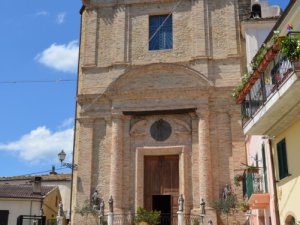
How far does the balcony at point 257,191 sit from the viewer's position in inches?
627

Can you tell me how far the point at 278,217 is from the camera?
14.8 meters

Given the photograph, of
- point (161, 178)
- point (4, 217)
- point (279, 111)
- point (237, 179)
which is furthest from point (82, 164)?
point (279, 111)

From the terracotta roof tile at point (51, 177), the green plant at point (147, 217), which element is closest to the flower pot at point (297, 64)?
the green plant at point (147, 217)

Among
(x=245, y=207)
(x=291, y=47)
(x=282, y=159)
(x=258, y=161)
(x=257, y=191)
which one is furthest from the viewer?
(x=245, y=207)

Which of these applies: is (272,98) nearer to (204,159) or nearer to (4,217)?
(204,159)

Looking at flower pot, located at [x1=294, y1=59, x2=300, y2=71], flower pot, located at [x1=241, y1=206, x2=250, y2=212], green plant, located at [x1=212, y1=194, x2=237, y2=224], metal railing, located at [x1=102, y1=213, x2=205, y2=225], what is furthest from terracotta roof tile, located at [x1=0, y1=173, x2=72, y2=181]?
flower pot, located at [x1=294, y1=59, x2=300, y2=71]

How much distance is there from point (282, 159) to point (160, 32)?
12.6m

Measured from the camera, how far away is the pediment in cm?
2328

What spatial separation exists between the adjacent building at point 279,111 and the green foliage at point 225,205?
16.1 ft

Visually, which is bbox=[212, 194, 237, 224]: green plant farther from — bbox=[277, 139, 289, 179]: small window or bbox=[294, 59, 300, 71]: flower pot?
bbox=[294, 59, 300, 71]: flower pot

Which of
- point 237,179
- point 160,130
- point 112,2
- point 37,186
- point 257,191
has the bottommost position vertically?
point 257,191

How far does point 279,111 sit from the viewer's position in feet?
42.6

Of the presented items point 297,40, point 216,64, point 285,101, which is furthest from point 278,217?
point 216,64

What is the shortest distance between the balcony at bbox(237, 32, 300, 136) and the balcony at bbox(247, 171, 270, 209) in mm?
2193
